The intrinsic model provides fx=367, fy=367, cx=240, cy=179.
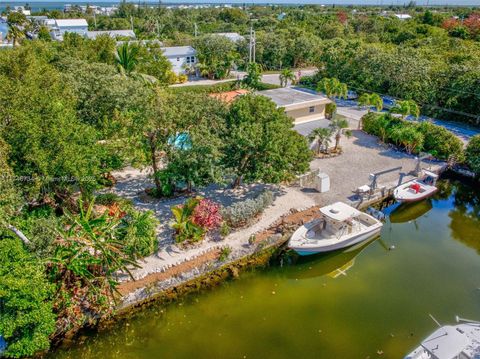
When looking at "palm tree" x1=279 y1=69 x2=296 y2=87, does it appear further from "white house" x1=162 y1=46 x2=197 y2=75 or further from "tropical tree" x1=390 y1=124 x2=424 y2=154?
"tropical tree" x1=390 y1=124 x2=424 y2=154

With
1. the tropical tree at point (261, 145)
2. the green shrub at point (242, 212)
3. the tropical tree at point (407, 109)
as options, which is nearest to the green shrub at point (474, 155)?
the tropical tree at point (407, 109)

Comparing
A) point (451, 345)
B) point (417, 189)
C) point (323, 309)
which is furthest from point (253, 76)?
point (451, 345)

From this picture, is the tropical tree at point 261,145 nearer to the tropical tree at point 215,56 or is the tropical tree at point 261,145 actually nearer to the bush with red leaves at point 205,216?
the bush with red leaves at point 205,216

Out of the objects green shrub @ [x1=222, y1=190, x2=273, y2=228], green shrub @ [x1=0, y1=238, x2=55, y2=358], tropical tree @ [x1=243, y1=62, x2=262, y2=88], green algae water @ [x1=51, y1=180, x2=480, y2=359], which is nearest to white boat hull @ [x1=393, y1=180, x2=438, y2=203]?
green algae water @ [x1=51, y1=180, x2=480, y2=359]

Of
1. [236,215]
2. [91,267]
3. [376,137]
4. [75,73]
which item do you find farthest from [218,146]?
[376,137]

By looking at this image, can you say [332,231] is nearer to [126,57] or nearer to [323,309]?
[323,309]
